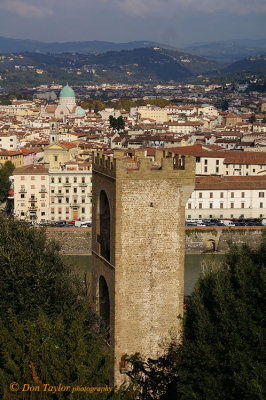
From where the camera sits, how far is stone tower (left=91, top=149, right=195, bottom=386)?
746cm

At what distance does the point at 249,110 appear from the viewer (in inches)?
3275

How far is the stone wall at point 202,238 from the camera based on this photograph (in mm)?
23078

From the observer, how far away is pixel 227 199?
85.9 feet

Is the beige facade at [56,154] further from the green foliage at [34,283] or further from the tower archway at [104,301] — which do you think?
the tower archway at [104,301]

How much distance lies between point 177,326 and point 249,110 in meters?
77.5

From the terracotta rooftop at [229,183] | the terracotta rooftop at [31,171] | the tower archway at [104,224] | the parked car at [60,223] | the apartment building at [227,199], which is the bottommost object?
the parked car at [60,223]

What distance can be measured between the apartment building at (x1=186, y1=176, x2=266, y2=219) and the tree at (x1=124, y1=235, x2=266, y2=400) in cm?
1775

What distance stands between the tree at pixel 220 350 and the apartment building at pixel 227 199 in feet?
58.2

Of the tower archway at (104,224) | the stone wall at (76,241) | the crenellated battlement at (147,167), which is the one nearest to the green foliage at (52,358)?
the tower archway at (104,224)

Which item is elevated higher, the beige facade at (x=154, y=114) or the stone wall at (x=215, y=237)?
the beige facade at (x=154, y=114)

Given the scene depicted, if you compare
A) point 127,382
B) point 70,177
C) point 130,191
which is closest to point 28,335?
point 127,382

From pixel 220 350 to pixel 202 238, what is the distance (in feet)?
56.1

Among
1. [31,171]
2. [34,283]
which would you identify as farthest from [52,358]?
[31,171]

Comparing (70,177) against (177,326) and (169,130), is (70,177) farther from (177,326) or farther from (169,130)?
(169,130)
